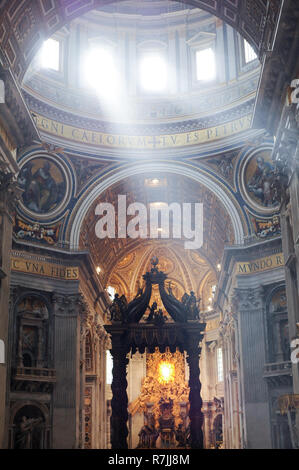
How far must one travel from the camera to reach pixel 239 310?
84.9 feet

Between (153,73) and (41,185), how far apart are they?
24.2ft

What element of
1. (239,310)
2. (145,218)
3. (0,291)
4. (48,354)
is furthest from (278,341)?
(0,291)

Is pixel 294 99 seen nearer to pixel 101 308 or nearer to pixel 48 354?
pixel 48 354

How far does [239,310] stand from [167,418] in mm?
12942

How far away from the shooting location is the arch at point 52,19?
14.7 metres

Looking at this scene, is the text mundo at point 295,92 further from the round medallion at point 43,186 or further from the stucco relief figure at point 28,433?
the stucco relief figure at point 28,433

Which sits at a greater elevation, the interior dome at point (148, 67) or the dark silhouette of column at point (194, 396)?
the interior dome at point (148, 67)

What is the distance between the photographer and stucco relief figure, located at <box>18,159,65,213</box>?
26.0m

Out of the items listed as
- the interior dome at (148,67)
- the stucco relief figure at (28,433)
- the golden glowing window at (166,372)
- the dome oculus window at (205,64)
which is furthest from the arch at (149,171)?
the golden glowing window at (166,372)

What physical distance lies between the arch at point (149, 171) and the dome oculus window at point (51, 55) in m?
5.20

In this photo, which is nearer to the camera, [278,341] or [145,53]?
[278,341]

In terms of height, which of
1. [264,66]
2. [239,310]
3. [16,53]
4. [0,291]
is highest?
[16,53]

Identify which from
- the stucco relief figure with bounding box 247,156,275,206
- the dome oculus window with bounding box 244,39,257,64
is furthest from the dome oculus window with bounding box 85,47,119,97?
the stucco relief figure with bounding box 247,156,275,206

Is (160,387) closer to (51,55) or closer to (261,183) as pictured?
(261,183)
